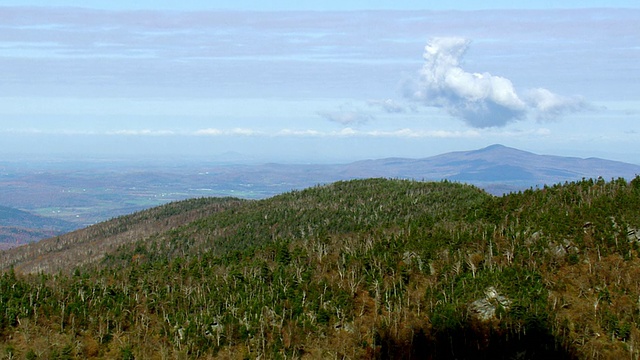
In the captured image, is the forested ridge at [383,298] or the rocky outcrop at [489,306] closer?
the forested ridge at [383,298]

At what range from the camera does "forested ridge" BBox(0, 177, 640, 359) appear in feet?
115

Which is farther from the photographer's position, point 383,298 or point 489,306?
point 383,298

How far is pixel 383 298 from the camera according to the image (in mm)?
40000

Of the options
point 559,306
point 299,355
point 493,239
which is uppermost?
point 493,239

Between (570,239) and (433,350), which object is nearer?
(433,350)

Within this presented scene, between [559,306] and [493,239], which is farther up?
[493,239]

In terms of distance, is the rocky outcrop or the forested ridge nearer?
the forested ridge

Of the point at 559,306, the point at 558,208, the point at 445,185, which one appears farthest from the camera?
the point at 445,185

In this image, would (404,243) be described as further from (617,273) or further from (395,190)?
(395,190)

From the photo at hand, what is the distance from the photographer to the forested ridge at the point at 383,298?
34969mm

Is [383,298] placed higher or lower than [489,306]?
lower

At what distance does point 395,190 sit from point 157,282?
98.5 m

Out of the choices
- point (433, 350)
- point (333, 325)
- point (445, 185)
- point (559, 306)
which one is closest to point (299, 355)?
point (333, 325)

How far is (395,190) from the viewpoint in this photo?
14112 centimetres
